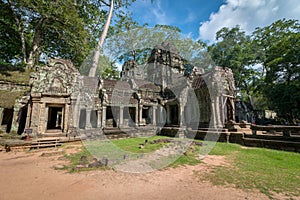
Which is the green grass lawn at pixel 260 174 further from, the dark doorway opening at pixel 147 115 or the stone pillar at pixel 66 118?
the dark doorway opening at pixel 147 115

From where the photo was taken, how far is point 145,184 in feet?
13.8

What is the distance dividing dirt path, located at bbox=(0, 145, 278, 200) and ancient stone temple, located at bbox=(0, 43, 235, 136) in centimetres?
797

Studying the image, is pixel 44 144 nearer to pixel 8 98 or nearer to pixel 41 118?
pixel 41 118

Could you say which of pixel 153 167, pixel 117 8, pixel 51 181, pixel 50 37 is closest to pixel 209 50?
pixel 117 8

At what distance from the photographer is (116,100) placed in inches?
725

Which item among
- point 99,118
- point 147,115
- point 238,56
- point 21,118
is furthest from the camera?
point 238,56

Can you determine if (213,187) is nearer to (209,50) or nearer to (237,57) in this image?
(237,57)

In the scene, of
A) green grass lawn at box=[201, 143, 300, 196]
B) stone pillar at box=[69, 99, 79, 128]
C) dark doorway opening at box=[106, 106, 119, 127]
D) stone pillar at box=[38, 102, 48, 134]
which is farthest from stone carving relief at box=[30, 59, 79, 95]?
green grass lawn at box=[201, 143, 300, 196]

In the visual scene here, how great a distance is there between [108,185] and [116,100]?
1482 cm

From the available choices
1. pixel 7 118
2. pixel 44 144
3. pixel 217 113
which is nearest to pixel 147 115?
pixel 217 113


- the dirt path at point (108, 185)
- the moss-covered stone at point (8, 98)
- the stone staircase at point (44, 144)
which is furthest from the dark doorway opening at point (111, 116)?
the dirt path at point (108, 185)

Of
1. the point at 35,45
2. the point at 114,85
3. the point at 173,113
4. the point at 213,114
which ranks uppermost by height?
the point at 35,45

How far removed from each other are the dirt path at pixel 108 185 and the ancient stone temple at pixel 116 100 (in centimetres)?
797

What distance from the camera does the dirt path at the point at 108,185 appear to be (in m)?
3.54
